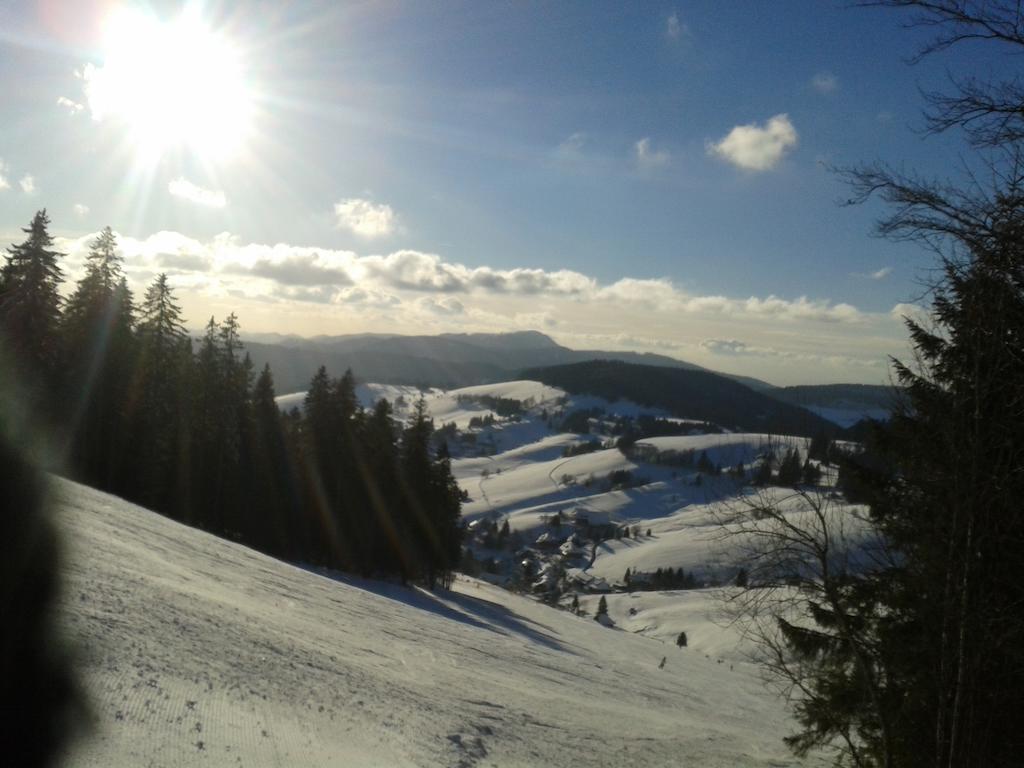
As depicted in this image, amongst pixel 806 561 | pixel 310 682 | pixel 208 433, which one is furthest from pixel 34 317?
pixel 806 561

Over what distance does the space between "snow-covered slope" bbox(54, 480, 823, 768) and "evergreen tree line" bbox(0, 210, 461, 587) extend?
31.7 feet

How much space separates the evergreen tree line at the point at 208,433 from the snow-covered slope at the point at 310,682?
9.68m

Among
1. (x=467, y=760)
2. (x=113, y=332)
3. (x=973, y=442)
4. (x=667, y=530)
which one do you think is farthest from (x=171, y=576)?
(x=667, y=530)

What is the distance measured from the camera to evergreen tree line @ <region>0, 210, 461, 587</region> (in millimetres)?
26672

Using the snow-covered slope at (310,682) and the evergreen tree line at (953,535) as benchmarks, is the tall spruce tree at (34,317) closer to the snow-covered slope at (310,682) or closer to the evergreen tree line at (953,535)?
the snow-covered slope at (310,682)

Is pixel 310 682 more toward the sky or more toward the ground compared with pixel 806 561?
more toward the ground

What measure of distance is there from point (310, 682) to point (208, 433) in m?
23.8

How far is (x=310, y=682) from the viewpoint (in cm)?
1020

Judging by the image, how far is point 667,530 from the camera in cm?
13912

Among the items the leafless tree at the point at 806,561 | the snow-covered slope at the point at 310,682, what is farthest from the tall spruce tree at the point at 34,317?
the leafless tree at the point at 806,561

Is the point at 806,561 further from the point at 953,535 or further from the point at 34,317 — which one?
the point at 34,317

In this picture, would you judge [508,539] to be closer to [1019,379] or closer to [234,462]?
[234,462]

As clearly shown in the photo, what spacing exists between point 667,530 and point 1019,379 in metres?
141

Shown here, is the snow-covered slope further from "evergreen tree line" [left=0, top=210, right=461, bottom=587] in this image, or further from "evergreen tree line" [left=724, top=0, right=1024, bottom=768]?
"evergreen tree line" [left=0, top=210, right=461, bottom=587]
